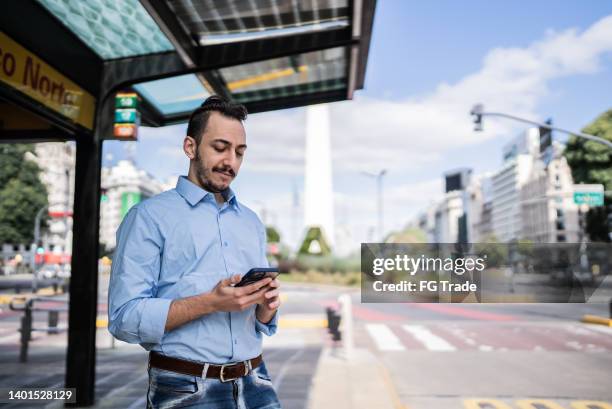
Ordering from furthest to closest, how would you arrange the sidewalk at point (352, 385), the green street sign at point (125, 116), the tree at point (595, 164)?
the tree at point (595, 164) < the sidewalk at point (352, 385) < the green street sign at point (125, 116)

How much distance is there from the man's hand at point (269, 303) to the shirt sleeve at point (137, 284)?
1.10 feet

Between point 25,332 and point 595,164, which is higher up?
point 595,164

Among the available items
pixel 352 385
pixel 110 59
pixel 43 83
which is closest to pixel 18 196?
pixel 352 385

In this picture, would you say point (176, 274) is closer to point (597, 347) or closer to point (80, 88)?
point (80, 88)

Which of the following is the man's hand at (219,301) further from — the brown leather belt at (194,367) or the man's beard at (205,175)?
the man's beard at (205,175)

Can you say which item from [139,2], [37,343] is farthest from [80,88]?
[37,343]

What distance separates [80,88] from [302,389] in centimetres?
488

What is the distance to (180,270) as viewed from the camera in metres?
2.08

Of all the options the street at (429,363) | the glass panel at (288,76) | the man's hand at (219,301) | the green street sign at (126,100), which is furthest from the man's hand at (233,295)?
the street at (429,363)

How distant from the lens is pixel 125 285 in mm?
1936

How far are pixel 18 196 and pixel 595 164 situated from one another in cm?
4240

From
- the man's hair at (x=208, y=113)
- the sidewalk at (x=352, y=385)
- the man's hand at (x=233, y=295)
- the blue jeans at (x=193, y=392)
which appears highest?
the man's hair at (x=208, y=113)

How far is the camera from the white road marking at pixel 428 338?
43.4 ft

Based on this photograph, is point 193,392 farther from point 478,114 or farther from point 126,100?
point 478,114
